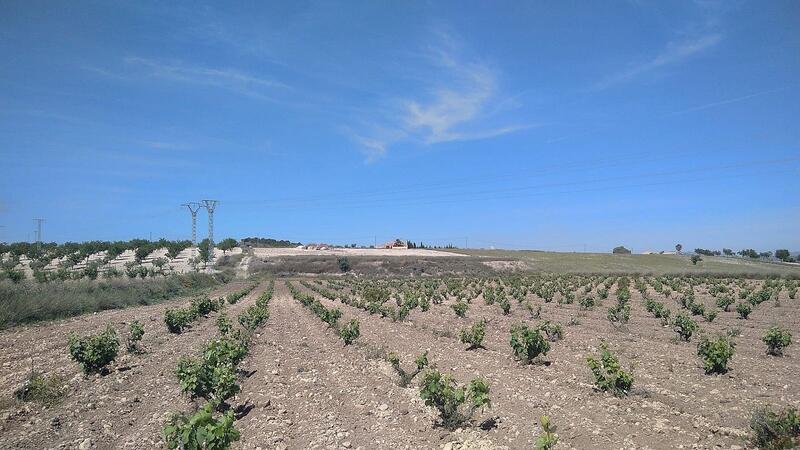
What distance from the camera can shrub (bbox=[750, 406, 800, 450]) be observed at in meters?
6.69

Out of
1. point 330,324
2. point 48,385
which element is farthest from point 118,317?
point 48,385

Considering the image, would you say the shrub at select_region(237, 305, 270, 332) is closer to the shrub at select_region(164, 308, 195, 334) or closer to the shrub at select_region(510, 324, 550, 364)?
the shrub at select_region(164, 308, 195, 334)

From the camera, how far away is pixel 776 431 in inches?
277

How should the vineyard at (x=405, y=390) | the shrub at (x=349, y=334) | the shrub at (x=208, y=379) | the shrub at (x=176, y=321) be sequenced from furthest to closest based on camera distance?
the shrub at (x=176, y=321)
the shrub at (x=349, y=334)
the shrub at (x=208, y=379)
the vineyard at (x=405, y=390)

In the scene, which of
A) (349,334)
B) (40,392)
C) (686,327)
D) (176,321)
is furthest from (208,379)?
(686,327)

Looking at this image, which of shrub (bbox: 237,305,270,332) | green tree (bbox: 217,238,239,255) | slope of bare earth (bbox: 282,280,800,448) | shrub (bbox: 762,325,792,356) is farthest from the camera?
green tree (bbox: 217,238,239,255)

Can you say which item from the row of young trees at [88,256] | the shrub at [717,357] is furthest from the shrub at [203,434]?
the row of young trees at [88,256]

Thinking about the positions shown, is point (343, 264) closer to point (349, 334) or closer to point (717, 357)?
point (349, 334)

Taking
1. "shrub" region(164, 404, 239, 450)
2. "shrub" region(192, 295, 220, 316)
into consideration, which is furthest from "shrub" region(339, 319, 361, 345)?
"shrub" region(192, 295, 220, 316)

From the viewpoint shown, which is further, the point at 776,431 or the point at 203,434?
the point at 203,434

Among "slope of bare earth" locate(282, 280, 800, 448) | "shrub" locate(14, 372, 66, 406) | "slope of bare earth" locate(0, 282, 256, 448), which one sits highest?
"slope of bare earth" locate(282, 280, 800, 448)

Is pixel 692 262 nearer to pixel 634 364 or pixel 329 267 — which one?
pixel 329 267

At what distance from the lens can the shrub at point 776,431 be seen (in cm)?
669

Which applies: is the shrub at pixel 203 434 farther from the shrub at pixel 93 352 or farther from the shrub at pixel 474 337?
the shrub at pixel 474 337
